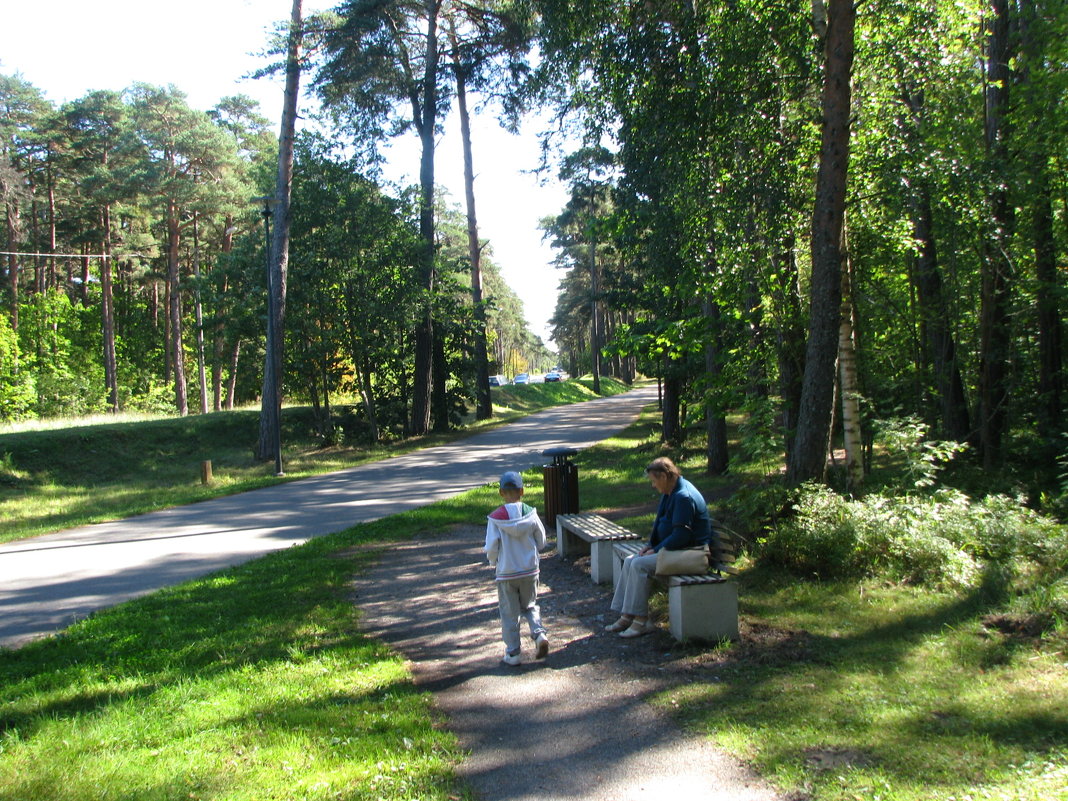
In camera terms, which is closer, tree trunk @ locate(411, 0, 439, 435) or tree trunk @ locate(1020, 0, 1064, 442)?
tree trunk @ locate(1020, 0, 1064, 442)

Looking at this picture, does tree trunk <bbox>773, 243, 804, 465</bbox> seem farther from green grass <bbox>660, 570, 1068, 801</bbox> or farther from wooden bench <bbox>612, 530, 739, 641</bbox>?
wooden bench <bbox>612, 530, 739, 641</bbox>

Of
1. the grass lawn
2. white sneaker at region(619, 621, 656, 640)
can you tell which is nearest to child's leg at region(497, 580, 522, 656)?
the grass lawn

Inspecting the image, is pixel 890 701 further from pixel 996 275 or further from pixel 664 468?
pixel 996 275

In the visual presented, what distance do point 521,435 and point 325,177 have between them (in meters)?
10.9

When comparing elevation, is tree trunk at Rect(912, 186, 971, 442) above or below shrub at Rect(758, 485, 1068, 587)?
above

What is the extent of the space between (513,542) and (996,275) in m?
10.5

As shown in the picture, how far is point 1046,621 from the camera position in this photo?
5.65m

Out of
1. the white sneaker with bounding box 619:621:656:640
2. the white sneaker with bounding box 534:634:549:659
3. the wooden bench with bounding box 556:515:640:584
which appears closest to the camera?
the white sneaker with bounding box 534:634:549:659

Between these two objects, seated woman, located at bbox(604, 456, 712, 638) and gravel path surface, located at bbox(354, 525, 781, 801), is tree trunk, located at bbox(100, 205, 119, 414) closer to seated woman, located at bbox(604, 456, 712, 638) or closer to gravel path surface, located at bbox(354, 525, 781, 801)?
gravel path surface, located at bbox(354, 525, 781, 801)

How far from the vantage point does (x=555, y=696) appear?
5.16 m

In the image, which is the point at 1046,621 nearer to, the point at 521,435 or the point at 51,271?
the point at 521,435

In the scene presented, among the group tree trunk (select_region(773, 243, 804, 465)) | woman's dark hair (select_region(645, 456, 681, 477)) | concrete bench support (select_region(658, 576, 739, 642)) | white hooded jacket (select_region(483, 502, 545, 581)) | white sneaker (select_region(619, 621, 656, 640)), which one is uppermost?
tree trunk (select_region(773, 243, 804, 465))

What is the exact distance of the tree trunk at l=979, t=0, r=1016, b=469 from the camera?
11727 mm

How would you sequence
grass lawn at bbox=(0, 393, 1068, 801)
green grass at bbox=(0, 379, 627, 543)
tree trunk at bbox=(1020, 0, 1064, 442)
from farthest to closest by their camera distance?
green grass at bbox=(0, 379, 627, 543) → tree trunk at bbox=(1020, 0, 1064, 442) → grass lawn at bbox=(0, 393, 1068, 801)
